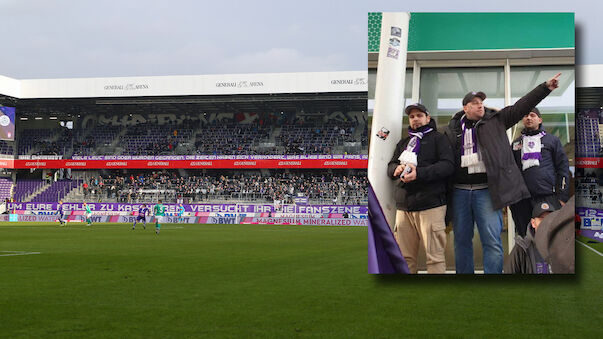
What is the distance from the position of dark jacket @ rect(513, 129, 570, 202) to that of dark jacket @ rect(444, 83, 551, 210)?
0.18m

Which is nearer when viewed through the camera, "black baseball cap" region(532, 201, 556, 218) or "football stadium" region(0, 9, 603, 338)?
"football stadium" region(0, 9, 603, 338)

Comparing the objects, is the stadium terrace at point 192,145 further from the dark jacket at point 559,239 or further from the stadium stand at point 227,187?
the dark jacket at point 559,239

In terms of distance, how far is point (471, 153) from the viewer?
971 cm

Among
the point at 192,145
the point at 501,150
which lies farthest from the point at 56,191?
the point at 501,150

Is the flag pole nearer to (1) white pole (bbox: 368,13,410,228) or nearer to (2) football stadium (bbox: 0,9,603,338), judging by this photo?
(1) white pole (bbox: 368,13,410,228)

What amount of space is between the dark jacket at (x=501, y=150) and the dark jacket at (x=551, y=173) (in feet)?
0.59

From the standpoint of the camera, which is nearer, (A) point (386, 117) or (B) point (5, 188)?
(A) point (386, 117)

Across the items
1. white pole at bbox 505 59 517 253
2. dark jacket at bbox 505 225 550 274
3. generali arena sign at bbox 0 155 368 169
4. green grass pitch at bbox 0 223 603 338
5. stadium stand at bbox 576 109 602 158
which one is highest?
stadium stand at bbox 576 109 602 158

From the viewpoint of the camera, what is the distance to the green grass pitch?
6.48 meters

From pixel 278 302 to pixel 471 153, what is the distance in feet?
12.8

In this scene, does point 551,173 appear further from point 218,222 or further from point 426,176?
point 218,222

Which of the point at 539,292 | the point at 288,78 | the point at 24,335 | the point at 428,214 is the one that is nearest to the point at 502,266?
the point at 539,292

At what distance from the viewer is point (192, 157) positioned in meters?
52.9

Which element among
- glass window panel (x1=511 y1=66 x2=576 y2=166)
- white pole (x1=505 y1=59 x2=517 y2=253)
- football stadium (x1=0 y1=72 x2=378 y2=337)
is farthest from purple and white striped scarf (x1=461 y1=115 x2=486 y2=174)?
football stadium (x1=0 y1=72 x2=378 y2=337)
